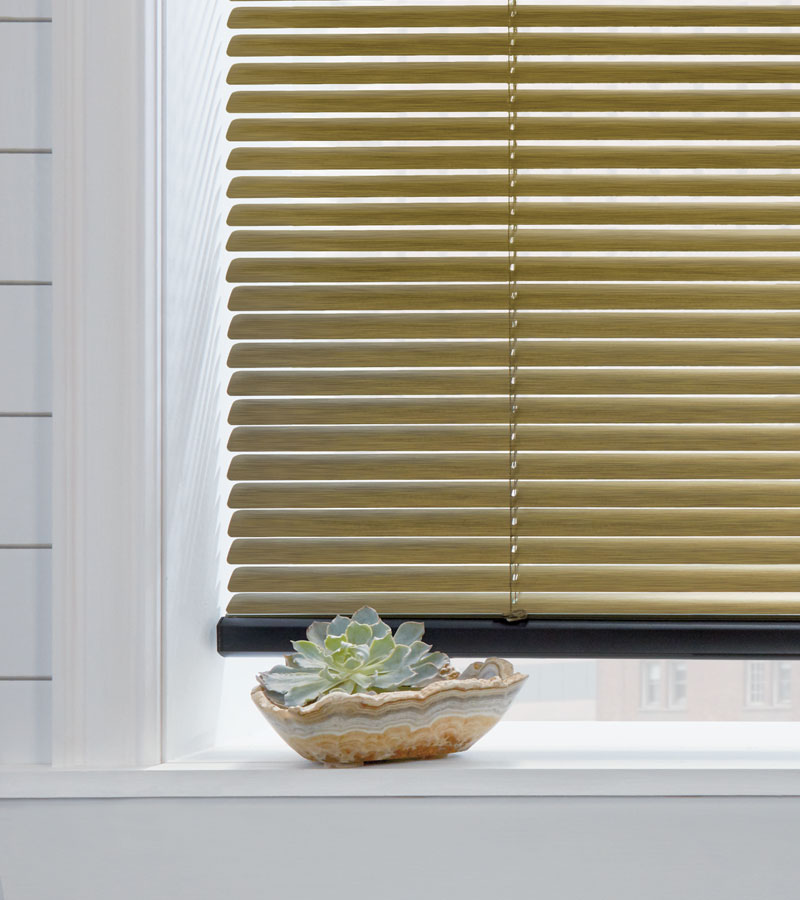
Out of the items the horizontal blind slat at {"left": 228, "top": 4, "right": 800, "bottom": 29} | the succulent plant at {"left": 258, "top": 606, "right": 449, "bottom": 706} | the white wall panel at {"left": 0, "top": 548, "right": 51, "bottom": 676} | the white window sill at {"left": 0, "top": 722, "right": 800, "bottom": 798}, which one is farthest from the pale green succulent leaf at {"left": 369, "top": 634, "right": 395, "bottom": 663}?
the horizontal blind slat at {"left": 228, "top": 4, "right": 800, "bottom": 29}

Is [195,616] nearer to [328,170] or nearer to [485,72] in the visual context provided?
[328,170]

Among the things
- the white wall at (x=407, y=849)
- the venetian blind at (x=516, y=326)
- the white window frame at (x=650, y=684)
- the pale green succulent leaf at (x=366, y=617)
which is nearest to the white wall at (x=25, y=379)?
the white wall at (x=407, y=849)

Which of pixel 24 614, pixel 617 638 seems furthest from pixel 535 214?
pixel 24 614

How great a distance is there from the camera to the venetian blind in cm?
95

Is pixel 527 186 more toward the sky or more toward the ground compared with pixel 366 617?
more toward the sky

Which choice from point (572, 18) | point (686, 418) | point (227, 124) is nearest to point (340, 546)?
point (686, 418)

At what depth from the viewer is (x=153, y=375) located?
33.6 inches

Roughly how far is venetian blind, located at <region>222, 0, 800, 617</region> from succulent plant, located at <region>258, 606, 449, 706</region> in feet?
0.32

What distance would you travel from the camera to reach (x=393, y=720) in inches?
31.8

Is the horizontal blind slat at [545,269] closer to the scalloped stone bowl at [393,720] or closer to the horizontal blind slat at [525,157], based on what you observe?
the horizontal blind slat at [525,157]

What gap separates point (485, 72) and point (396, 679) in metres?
0.68

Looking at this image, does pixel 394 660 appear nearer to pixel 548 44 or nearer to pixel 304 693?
pixel 304 693

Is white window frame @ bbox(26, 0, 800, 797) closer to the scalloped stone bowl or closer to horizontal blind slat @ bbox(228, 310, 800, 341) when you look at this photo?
the scalloped stone bowl

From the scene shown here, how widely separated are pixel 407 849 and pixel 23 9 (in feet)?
2.98
